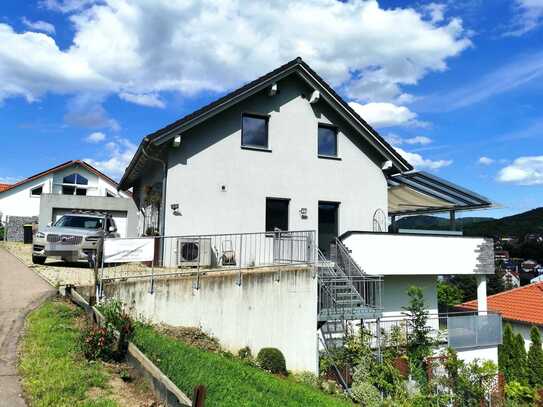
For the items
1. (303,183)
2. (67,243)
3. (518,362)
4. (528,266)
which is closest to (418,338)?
(303,183)

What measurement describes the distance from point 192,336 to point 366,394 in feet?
14.7

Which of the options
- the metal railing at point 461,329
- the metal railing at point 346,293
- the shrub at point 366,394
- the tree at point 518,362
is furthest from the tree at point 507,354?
the shrub at point 366,394

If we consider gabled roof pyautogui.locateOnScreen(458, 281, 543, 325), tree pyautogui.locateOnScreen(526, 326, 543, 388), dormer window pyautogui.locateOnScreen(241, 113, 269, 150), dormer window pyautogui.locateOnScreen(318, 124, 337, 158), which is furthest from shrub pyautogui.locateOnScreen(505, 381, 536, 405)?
dormer window pyautogui.locateOnScreen(241, 113, 269, 150)

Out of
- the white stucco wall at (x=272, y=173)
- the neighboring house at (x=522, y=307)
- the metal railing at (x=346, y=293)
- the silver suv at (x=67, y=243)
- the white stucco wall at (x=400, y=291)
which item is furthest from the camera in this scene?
the neighboring house at (x=522, y=307)

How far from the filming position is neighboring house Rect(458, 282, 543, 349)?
22.3 metres

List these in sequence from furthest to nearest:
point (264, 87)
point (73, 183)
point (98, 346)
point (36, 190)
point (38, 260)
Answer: point (73, 183), point (36, 190), point (264, 87), point (38, 260), point (98, 346)

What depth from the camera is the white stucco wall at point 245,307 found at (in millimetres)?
10234

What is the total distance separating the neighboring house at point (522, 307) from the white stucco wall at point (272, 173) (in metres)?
10.2

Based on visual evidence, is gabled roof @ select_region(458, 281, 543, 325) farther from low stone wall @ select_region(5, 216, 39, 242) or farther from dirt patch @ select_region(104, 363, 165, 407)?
low stone wall @ select_region(5, 216, 39, 242)

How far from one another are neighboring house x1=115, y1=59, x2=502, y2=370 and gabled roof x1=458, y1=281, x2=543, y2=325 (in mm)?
7740

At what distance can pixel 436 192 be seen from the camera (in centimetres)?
1775

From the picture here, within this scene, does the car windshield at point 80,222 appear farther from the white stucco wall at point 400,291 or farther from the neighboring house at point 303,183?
the white stucco wall at point 400,291

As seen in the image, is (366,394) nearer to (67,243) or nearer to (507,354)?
(67,243)

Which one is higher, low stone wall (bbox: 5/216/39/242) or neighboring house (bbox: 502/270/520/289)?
low stone wall (bbox: 5/216/39/242)
